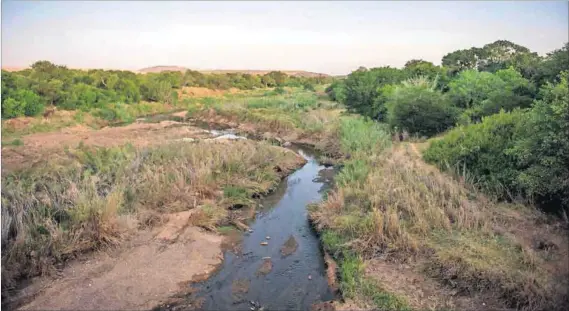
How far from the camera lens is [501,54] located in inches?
976

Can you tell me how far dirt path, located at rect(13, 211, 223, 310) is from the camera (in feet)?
22.2

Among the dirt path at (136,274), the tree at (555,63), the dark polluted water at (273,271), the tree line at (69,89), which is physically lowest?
the dark polluted water at (273,271)

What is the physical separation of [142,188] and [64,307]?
14.1 feet

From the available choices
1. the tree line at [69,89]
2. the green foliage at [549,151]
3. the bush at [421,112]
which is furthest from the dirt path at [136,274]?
the tree line at [69,89]

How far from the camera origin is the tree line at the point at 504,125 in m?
7.97

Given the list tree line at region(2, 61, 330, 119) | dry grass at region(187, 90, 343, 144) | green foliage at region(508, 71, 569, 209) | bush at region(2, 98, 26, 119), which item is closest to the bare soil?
bush at region(2, 98, 26, 119)

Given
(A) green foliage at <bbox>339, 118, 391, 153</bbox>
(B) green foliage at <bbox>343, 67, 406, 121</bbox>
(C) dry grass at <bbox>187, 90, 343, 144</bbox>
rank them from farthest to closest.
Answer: (B) green foliage at <bbox>343, 67, 406, 121</bbox> < (C) dry grass at <bbox>187, 90, 343, 144</bbox> < (A) green foliage at <bbox>339, 118, 391, 153</bbox>

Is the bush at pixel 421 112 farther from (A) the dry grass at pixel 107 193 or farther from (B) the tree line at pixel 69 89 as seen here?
(B) the tree line at pixel 69 89

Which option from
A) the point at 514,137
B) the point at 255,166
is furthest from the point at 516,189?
the point at 255,166

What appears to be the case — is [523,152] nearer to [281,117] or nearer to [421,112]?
[421,112]

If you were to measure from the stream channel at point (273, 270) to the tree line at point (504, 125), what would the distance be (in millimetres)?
4637

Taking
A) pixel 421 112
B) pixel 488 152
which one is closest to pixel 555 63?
pixel 488 152

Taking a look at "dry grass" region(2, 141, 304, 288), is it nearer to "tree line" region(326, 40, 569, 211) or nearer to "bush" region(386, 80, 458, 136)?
"tree line" region(326, 40, 569, 211)

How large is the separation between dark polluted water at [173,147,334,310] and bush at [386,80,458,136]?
28.1 ft
